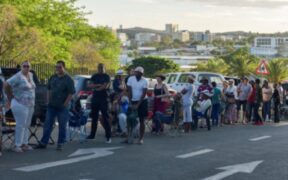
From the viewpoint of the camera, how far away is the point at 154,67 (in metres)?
92.1

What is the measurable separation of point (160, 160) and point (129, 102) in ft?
10.6

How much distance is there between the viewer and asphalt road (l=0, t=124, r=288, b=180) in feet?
33.5

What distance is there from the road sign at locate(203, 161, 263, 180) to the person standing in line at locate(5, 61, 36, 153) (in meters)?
4.32

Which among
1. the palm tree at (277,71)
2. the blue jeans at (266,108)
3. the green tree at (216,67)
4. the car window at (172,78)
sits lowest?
the blue jeans at (266,108)

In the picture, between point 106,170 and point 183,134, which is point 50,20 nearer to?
point 183,134

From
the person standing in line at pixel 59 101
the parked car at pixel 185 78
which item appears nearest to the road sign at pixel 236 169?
the person standing in line at pixel 59 101

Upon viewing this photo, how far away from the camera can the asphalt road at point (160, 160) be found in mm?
10203

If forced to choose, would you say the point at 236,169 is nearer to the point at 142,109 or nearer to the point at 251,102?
the point at 142,109

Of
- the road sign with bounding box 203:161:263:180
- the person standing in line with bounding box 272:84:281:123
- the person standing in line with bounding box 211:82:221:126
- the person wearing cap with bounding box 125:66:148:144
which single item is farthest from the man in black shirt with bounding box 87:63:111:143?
the person standing in line with bounding box 272:84:281:123

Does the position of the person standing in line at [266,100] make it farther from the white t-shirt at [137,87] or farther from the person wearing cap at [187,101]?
the white t-shirt at [137,87]

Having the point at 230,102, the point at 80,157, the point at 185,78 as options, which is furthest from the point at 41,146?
the point at 185,78

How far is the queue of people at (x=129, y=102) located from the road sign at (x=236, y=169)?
3.50 m

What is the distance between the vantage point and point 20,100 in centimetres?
1271

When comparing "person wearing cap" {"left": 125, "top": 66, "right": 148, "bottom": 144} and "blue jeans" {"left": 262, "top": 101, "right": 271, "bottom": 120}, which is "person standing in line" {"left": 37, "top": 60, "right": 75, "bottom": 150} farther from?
"blue jeans" {"left": 262, "top": 101, "right": 271, "bottom": 120}
